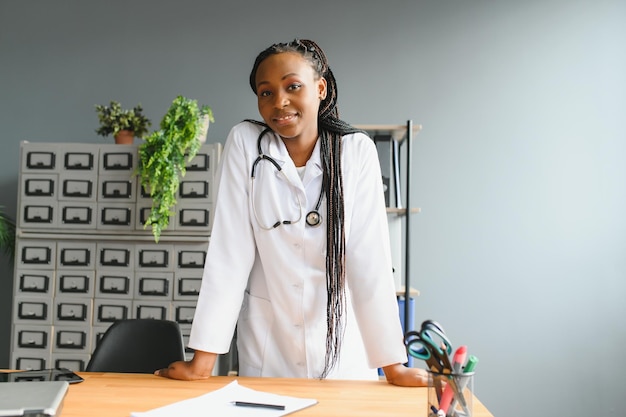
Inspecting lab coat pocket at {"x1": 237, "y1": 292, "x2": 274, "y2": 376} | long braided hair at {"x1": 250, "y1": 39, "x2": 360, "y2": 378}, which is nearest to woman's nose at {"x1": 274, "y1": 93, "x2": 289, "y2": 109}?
long braided hair at {"x1": 250, "y1": 39, "x2": 360, "y2": 378}

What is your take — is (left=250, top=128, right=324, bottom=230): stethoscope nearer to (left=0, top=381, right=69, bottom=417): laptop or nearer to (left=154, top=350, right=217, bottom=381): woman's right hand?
(left=154, top=350, right=217, bottom=381): woman's right hand

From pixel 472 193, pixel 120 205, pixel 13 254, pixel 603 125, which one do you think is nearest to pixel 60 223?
pixel 120 205

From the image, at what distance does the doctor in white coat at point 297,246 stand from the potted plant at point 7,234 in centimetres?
214

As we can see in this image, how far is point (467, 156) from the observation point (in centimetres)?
333

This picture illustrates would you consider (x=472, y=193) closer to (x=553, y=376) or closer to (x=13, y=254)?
(x=553, y=376)

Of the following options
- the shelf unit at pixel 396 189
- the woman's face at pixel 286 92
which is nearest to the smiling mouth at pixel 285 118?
the woman's face at pixel 286 92

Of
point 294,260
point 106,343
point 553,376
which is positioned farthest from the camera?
point 553,376

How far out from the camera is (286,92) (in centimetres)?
141

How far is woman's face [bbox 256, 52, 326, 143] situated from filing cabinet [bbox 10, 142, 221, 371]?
1.56 metres

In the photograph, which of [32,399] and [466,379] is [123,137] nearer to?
[32,399]

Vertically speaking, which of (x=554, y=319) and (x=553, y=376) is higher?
(x=554, y=319)

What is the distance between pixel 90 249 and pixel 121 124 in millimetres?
666

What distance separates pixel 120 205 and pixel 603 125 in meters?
2.64

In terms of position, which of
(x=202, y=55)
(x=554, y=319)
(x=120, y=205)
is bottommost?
(x=554, y=319)
